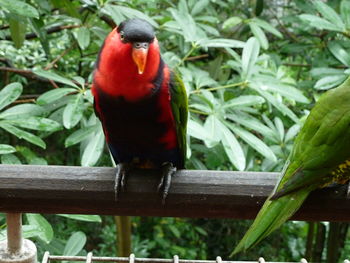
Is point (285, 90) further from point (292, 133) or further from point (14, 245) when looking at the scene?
point (14, 245)

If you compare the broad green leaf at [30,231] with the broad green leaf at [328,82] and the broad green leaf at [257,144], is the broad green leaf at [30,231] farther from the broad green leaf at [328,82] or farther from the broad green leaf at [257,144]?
the broad green leaf at [328,82]

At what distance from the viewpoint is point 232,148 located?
4.43 feet

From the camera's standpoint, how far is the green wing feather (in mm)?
1038

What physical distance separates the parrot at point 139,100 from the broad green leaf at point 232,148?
235 millimetres

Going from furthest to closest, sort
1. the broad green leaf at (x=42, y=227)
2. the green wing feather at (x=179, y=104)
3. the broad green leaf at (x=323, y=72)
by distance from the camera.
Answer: the broad green leaf at (x=323, y=72) < the broad green leaf at (x=42, y=227) < the green wing feather at (x=179, y=104)

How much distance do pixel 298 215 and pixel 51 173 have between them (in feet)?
1.33

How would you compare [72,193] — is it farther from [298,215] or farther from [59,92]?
[59,92]

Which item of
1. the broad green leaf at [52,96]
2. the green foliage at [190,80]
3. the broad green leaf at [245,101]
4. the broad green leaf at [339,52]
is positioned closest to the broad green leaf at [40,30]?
the green foliage at [190,80]

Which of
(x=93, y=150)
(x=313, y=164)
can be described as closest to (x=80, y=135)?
(x=93, y=150)

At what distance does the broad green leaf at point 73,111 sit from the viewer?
1.28 m

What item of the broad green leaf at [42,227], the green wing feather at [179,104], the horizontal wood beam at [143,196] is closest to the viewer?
the horizontal wood beam at [143,196]

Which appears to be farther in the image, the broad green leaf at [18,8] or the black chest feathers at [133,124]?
the broad green leaf at [18,8]

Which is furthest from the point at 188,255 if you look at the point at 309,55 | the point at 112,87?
the point at 112,87

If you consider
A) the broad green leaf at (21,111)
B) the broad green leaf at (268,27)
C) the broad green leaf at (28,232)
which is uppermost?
the broad green leaf at (268,27)
